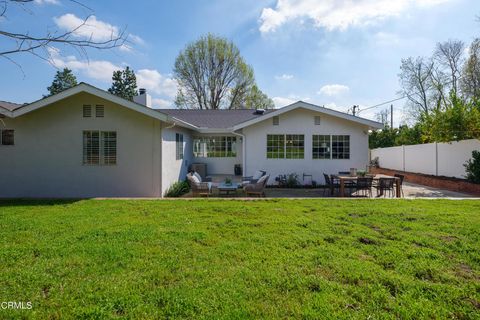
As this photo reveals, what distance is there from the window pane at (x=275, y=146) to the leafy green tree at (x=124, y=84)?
45028 millimetres

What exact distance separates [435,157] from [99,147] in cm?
1692

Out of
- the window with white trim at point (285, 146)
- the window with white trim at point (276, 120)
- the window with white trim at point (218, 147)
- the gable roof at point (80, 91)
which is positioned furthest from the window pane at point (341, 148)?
the gable roof at point (80, 91)

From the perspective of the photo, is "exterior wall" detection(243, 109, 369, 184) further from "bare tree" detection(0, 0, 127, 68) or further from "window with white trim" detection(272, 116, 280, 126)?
"bare tree" detection(0, 0, 127, 68)

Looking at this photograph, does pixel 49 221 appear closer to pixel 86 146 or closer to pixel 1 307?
pixel 1 307

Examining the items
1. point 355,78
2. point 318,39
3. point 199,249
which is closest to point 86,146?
point 199,249

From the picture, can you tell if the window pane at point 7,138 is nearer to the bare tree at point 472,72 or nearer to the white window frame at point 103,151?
the white window frame at point 103,151

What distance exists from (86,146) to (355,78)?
16.2 meters

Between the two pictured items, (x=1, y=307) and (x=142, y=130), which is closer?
(x=1, y=307)

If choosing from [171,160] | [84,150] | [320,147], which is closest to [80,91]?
[84,150]

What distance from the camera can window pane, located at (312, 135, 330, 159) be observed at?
13930 mm

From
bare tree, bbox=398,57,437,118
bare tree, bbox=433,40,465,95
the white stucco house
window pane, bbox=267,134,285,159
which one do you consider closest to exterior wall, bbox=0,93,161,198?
the white stucco house

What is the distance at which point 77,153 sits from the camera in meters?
10.9

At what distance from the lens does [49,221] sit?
654 cm

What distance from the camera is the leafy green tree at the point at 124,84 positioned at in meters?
51.9
